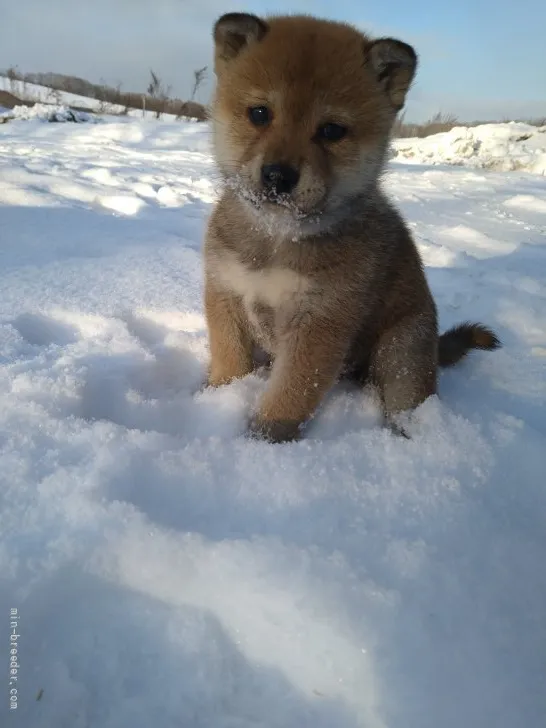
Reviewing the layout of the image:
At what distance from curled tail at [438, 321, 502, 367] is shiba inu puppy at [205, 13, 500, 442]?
361mm

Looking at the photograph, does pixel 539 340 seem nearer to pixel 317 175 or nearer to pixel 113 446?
pixel 317 175

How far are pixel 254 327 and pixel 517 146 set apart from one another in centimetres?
1068

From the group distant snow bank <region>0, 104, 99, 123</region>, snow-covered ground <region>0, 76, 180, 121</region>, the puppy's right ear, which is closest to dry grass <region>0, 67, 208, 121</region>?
snow-covered ground <region>0, 76, 180, 121</region>

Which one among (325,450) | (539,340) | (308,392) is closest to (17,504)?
(325,450)

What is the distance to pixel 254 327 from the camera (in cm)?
204

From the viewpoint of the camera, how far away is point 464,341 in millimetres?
2451

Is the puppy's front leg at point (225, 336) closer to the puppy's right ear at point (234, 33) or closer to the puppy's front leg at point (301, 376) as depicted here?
the puppy's front leg at point (301, 376)

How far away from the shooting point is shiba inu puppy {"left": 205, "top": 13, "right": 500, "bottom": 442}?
1678 millimetres

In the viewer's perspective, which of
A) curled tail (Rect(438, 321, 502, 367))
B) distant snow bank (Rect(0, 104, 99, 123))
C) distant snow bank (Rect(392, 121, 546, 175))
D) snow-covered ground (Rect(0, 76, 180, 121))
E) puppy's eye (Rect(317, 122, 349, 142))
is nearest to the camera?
puppy's eye (Rect(317, 122, 349, 142))

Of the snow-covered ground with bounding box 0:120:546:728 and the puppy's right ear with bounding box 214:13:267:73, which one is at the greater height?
the puppy's right ear with bounding box 214:13:267:73

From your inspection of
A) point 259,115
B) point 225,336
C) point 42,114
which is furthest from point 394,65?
point 42,114

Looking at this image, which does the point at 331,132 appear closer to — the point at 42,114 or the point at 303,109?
the point at 303,109

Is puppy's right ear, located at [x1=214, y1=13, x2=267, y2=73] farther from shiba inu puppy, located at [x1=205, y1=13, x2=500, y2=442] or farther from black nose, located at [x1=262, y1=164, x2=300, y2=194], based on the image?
black nose, located at [x1=262, y1=164, x2=300, y2=194]

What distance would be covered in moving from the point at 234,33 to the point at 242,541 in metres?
1.71
